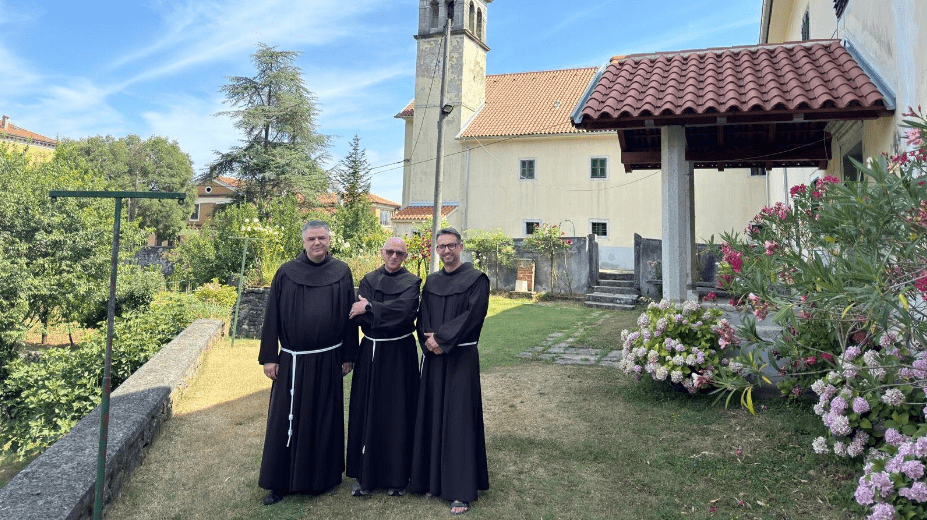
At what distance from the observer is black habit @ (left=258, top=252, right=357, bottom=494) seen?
13.0ft

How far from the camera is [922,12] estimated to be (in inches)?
183

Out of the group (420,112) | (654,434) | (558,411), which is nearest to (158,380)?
(558,411)

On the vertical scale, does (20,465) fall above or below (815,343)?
below

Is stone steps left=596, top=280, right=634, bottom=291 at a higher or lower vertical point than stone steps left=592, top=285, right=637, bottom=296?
higher

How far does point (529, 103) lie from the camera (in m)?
25.4

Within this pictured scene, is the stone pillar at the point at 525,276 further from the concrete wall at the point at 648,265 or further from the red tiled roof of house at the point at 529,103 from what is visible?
the red tiled roof of house at the point at 529,103

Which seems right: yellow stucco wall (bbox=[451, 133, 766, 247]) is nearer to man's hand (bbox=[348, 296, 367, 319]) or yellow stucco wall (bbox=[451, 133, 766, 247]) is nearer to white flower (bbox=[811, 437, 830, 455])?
white flower (bbox=[811, 437, 830, 455])

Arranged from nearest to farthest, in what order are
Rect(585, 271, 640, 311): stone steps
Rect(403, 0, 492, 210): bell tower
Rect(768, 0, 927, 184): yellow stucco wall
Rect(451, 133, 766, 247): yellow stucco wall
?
Rect(768, 0, 927, 184): yellow stucco wall, Rect(585, 271, 640, 311): stone steps, Rect(451, 133, 766, 247): yellow stucco wall, Rect(403, 0, 492, 210): bell tower

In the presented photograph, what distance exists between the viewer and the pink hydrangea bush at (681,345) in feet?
18.1

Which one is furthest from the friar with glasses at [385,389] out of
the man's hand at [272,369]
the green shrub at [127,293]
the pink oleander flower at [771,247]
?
the green shrub at [127,293]

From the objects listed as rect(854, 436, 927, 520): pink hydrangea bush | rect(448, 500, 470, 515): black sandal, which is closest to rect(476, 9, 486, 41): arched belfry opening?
rect(448, 500, 470, 515): black sandal

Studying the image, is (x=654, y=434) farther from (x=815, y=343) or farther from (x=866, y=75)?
(x=866, y=75)

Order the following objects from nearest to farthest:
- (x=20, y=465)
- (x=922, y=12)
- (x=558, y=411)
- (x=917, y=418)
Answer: (x=917, y=418)
(x=922, y=12)
(x=558, y=411)
(x=20, y=465)

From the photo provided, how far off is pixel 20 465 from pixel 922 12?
1179 centimetres
